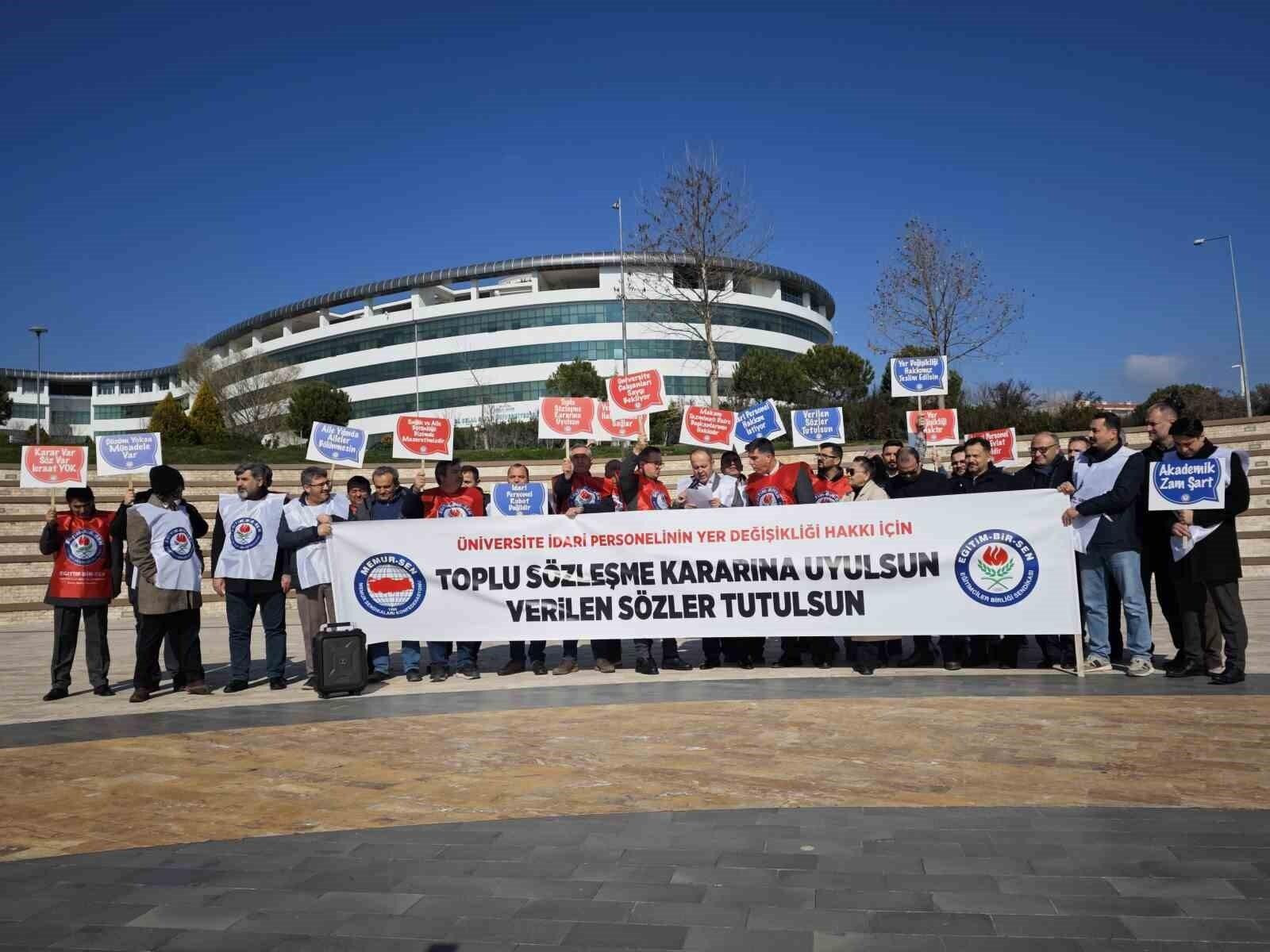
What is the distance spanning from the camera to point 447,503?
9508mm

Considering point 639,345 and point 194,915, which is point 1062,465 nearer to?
point 194,915

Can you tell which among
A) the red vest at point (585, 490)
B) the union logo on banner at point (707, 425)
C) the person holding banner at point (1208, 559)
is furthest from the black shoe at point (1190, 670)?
the union logo on banner at point (707, 425)

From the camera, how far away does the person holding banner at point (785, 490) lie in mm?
8867

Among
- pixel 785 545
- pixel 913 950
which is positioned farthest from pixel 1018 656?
pixel 913 950

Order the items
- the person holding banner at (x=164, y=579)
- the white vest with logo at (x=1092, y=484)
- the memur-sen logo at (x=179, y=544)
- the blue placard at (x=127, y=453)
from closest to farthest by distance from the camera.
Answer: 1. the white vest with logo at (x=1092, y=484)
2. the person holding banner at (x=164, y=579)
3. the memur-sen logo at (x=179, y=544)
4. the blue placard at (x=127, y=453)

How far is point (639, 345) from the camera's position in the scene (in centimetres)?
6594

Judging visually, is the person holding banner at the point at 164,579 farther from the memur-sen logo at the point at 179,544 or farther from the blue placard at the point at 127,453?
the blue placard at the point at 127,453

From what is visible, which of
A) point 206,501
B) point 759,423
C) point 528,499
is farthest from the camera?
point 206,501

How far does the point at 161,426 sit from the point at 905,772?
48914 mm

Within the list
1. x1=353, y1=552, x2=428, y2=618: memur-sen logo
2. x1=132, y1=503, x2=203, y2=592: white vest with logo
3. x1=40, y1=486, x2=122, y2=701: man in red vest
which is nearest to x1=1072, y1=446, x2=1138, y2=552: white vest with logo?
x1=353, y1=552, x2=428, y2=618: memur-sen logo

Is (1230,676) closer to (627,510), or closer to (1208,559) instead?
(1208,559)

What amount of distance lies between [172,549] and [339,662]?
1.93m

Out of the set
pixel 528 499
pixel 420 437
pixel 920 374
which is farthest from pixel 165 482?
pixel 920 374

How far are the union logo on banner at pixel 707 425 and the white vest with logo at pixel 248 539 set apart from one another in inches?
364
